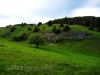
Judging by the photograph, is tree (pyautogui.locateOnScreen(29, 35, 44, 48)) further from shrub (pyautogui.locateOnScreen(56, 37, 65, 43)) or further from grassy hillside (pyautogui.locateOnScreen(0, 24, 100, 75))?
shrub (pyautogui.locateOnScreen(56, 37, 65, 43))

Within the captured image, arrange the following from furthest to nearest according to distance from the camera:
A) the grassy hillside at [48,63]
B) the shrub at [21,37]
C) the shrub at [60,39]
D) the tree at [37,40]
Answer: the shrub at [21,37]
the shrub at [60,39]
the tree at [37,40]
the grassy hillside at [48,63]

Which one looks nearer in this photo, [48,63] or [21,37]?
[48,63]

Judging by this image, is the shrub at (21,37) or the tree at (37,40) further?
the shrub at (21,37)

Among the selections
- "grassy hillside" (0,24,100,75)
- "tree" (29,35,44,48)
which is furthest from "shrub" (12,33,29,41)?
"tree" (29,35,44,48)

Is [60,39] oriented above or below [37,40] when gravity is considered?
below

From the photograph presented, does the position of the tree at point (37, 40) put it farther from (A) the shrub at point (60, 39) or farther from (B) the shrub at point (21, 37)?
(B) the shrub at point (21, 37)

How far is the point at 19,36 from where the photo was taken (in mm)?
107562

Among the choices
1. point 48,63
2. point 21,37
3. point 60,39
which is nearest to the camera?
point 48,63

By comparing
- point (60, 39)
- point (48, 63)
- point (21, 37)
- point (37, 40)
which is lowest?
point (48, 63)

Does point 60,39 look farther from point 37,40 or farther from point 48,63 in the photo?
point 48,63

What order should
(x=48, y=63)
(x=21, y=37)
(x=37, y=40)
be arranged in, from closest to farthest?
(x=48, y=63), (x=37, y=40), (x=21, y=37)

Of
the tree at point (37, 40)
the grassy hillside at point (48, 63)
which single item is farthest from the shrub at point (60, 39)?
the tree at point (37, 40)

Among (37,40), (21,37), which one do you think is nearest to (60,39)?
(37,40)

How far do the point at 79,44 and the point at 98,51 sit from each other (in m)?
9.99
